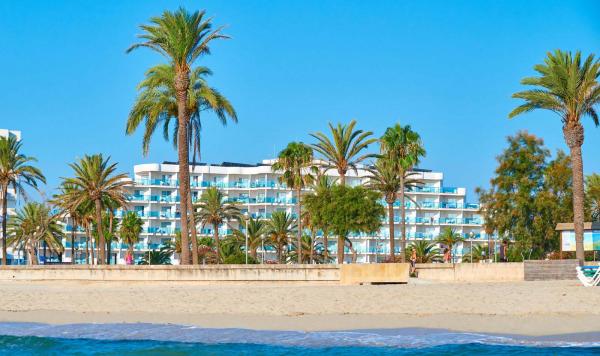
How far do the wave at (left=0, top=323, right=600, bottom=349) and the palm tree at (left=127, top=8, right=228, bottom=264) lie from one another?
18388mm

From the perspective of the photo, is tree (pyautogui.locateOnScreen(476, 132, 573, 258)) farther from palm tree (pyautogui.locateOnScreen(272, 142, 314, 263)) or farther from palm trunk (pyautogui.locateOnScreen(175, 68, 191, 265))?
palm trunk (pyautogui.locateOnScreen(175, 68, 191, 265))

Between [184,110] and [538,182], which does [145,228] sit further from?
[184,110]

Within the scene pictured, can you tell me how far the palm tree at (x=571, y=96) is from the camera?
4131 centimetres

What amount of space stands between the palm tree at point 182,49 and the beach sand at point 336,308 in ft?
40.6

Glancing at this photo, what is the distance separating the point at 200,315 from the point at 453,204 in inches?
4820

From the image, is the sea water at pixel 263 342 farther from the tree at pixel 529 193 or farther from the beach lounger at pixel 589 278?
the tree at pixel 529 193

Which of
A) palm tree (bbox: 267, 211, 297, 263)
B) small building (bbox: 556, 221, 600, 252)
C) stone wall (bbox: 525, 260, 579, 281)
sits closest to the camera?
stone wall (bbox: 525, 260, 579, 281)

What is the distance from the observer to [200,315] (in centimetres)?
2545

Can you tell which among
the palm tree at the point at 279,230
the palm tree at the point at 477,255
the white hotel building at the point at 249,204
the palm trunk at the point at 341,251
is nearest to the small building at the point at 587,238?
the palm trunk at the point at 341,251

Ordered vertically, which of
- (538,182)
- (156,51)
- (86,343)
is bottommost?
(86,343)

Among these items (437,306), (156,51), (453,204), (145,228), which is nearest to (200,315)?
(437,306)

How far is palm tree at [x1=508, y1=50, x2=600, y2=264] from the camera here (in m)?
41.3

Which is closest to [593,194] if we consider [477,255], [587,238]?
[587,238]

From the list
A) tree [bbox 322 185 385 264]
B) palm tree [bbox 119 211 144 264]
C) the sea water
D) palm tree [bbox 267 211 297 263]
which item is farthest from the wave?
palm tree [bbox 119 211 144 264]
